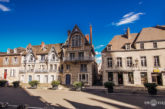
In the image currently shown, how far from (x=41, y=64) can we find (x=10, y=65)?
454 inches

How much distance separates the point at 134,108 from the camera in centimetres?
869

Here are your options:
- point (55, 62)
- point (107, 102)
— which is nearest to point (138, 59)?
point (107, 102)

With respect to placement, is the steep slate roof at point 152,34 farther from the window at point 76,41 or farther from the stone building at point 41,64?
the stone building at point 41,64

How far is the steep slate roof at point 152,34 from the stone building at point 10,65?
114 feet

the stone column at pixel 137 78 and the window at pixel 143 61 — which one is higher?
the window at pixel 143 61

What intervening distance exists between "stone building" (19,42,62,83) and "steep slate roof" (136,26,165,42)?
21499 mm

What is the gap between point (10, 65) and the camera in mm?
33594

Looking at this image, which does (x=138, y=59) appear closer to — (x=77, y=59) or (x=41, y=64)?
(x=77, y=59)

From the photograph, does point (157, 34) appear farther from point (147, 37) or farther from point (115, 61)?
point (115, 61)

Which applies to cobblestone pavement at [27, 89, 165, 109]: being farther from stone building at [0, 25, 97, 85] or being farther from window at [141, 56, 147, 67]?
stone building at [0, 25, 97, 85]

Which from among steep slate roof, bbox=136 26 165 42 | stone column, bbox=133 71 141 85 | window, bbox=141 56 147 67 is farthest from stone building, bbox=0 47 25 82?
steep slate roof, bbox=136 26 165 42

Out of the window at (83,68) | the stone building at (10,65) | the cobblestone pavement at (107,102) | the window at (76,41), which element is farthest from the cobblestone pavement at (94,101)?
the stone building at (10,65)

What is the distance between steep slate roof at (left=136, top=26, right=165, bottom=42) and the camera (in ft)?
73.8

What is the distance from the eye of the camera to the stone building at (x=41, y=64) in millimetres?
28969
